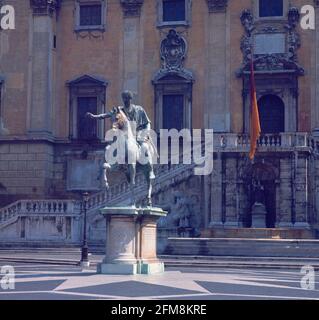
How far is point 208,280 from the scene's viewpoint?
19.8 meters

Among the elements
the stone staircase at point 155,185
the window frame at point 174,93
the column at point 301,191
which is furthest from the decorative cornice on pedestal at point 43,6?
the column at point 301,191

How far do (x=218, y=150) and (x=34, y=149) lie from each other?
459 inches

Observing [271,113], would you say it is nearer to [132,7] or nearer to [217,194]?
[217,194]

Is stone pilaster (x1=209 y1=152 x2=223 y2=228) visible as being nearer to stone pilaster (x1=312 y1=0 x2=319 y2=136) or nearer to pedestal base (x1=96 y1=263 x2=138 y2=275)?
stone pilaster (x1=312 y1=0 x2=319 y2=136)

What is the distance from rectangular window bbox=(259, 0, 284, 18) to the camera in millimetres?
42875

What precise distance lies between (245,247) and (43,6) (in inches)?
853

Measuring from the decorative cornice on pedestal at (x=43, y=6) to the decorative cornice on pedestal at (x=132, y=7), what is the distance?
4.10 metres

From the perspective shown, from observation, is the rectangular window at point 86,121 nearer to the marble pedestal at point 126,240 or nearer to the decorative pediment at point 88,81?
the decorative pediment at point 88,81

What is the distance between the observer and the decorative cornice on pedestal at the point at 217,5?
43531 millimetres

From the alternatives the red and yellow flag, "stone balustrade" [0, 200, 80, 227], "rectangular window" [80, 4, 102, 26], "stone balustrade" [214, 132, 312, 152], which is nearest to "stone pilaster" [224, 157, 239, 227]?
"stone balustrade" [214, 132, 312, 152]

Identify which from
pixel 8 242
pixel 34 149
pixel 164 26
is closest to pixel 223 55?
pixel 164 26

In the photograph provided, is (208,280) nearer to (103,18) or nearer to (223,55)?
(223,55)

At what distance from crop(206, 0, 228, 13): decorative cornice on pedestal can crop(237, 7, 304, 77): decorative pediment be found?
1.19 m

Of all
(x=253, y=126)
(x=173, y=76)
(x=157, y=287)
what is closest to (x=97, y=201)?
(x=253, y=126)
